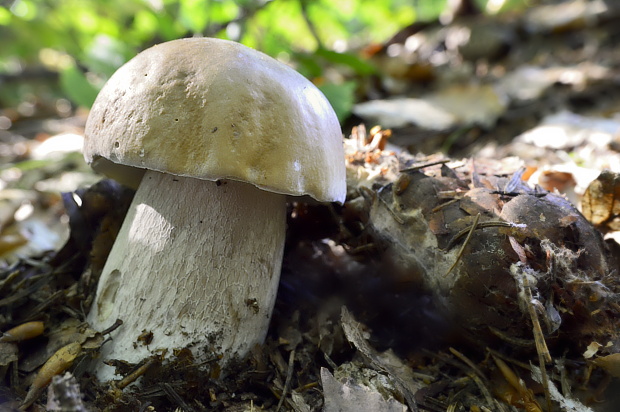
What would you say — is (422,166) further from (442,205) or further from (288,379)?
(288,379)

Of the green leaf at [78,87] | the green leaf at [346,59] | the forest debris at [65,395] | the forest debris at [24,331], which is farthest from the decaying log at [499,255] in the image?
the green leaf at [78,87]

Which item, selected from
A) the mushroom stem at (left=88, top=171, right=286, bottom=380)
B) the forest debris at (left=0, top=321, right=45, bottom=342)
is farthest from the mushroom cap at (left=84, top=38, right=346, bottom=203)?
the forest debris at (left=0, top=321, right=45, bottom=342)

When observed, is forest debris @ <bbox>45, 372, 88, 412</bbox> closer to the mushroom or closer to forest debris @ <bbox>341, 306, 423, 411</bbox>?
the mushroom

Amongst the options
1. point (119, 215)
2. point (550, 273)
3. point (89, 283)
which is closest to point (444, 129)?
point (550, 273)

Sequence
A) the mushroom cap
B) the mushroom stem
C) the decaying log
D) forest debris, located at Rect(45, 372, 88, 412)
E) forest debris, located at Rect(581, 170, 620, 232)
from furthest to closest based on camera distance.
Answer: forest debris, located at Rect(581, 170, 620, 232)
the mushroom stem
the decaying log
the mushroom cap
forest debris, located at Rect(45, 372, 88, 412)

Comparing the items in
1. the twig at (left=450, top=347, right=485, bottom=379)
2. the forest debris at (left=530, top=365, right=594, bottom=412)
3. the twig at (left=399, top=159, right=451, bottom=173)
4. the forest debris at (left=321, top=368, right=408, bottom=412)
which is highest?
the twig at (left=399, top=159, right=451, bottom=173)

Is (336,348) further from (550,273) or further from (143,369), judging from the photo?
(550,273)

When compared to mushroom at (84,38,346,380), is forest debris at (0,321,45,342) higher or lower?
lower

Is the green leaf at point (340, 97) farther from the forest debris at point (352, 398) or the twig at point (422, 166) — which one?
the forest debris at point (352, 398)
